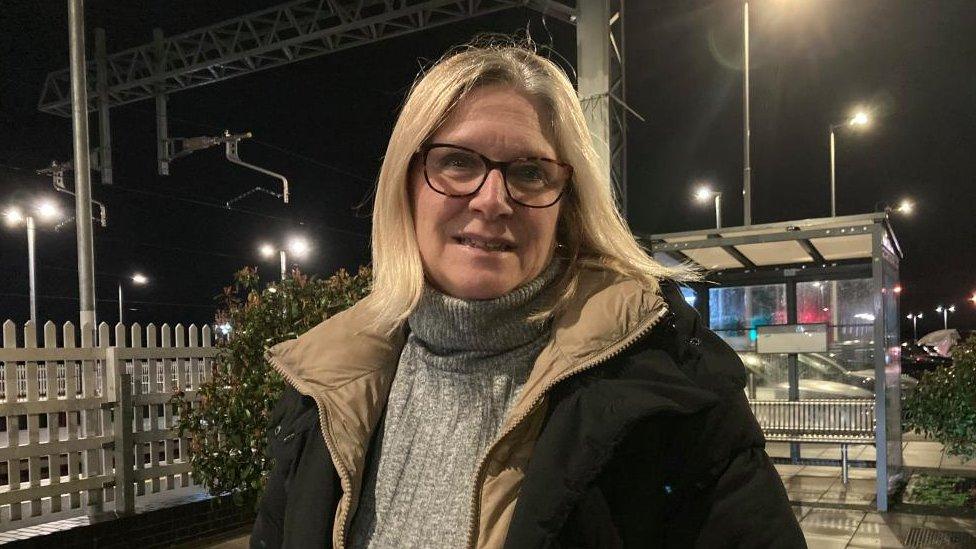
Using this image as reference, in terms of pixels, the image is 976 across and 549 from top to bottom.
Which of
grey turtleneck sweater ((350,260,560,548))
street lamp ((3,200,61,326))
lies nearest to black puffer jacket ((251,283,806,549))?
grey turtleneck sweater ((350,260,560,548))

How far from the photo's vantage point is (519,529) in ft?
3.67

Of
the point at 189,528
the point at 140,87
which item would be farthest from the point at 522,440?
the point at 140,87

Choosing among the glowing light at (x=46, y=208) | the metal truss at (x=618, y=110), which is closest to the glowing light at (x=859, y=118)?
the metal truss at (x=618, y=110)

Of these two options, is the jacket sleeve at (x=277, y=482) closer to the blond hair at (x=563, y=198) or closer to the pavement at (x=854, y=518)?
the blond hair at (x=563, y=198)

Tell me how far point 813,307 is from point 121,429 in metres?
8.71

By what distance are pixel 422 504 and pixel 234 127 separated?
38.5 m

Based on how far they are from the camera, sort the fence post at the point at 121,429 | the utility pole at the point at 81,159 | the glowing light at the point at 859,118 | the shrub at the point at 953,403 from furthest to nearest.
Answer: the glowing light at the point at 859,118 → the utility pole at the point at 81,159 → the shrub at the point at 953,403 → the fence post at the point at 121,429

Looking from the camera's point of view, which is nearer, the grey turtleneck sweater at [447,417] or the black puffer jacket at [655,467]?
the black puffer jacket at [655,467]

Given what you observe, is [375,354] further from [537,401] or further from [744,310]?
[744,310]

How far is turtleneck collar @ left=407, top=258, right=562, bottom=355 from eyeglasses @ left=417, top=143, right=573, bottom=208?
0.16 metres

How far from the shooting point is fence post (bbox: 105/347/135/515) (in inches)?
254

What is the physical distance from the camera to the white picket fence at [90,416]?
582 centimetres

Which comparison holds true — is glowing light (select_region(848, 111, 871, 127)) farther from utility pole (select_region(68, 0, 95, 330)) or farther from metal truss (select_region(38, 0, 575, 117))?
utility pole (select_region(68, 0, 95, 330))

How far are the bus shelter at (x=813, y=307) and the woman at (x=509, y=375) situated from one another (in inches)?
263
